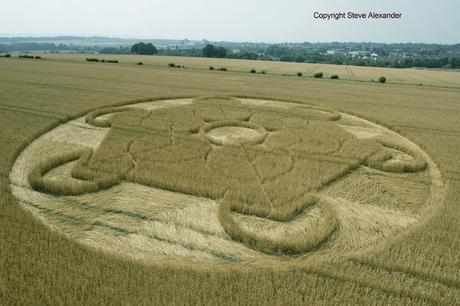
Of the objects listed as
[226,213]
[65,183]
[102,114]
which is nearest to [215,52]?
[102,114]

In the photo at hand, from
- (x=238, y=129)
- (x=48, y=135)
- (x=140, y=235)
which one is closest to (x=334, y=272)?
(x=140, y=235)

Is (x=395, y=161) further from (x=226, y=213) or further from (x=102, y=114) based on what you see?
(x=102, y=114)

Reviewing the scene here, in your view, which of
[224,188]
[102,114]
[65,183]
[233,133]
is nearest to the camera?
[65,183]

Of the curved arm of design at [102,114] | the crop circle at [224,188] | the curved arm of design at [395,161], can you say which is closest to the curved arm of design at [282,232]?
the crop circle at [224,188]

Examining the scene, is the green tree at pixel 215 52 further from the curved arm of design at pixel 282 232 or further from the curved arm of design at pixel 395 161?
the curved arm of design at pixel 282 232

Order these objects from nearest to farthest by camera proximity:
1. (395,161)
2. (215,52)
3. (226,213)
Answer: (226,213) → (395,161) → (215,52)

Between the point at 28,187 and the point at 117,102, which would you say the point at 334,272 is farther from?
the point at 117,102
